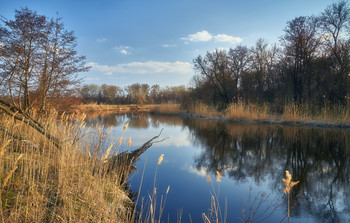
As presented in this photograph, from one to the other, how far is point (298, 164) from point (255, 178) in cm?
142

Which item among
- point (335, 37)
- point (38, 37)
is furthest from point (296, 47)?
point (38, 37)

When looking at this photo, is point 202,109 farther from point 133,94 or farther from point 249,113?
point 133,94

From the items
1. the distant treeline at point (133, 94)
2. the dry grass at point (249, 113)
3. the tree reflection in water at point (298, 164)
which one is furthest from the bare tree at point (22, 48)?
the distant treeline at point (133, 94)

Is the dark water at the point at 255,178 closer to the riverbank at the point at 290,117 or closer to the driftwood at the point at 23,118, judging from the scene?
the driftwood at the point at 23,118

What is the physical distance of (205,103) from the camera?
17953 millimetres

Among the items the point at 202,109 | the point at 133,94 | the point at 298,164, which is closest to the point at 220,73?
the point at 202,109

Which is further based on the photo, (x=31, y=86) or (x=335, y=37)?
(x=335, y=37)

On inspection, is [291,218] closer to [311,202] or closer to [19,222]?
[311,202]

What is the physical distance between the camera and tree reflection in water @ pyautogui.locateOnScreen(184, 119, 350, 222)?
2555 mm

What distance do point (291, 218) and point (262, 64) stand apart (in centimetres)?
2056

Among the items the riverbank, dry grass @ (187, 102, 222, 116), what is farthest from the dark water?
dry grass @ (187, 102, 222, 116)

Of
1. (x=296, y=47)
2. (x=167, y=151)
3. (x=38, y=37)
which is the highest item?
(x=296, y=47)

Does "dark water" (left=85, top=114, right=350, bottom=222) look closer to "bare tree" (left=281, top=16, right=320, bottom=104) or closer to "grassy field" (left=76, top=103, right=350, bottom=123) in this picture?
"grassy field" (left=76, top=103, right=350, bottom=123)

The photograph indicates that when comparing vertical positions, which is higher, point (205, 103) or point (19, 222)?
point (205, 103)
